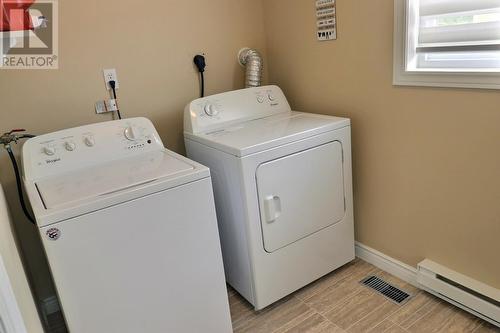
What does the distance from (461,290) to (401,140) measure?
757 mm

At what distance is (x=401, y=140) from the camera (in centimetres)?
195

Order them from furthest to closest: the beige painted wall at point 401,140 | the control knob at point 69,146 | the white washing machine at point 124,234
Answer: the control knob at point 69,146, the beige painted wall at point 401,140, the white washing machine at point 124,234

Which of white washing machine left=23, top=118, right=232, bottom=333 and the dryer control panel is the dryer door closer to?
white washing machine left=23, top=118, right=232, bottom=333

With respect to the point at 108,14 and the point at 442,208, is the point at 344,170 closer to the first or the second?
the point at 442,208

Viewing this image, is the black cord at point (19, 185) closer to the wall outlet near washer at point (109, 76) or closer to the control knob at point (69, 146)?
the control knob at point (69, 146)

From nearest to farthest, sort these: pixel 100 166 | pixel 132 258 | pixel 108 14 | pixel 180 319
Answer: pixel 132 258, pixel 180 319, pixel 100 166, pixel 108 14

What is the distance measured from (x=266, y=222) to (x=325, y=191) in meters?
0.40

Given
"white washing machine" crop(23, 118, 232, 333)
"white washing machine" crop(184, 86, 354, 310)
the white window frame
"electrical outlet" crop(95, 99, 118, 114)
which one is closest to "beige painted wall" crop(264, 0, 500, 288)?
the white window frame

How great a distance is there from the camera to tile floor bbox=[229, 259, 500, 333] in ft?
5.91

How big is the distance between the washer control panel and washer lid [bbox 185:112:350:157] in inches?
10.5

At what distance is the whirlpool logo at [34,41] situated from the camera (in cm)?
179

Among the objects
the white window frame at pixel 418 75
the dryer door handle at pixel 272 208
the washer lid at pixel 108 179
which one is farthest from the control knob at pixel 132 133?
the white window frame at pixel 418 75

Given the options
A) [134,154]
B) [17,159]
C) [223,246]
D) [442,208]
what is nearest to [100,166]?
[134,154]

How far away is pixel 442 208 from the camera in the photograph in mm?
1863
